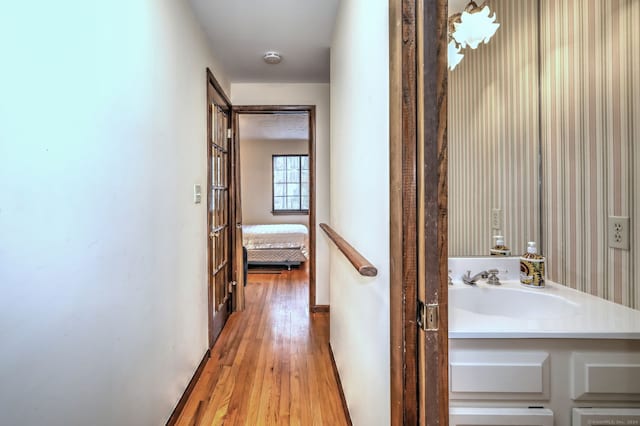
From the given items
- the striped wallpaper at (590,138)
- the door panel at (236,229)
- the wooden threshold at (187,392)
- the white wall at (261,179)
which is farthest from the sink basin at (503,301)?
the white wall at (261,179)

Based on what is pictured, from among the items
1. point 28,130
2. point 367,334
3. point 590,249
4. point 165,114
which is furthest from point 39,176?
point 590,249

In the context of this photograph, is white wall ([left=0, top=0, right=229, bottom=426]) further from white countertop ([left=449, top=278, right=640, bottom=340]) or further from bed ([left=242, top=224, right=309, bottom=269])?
bed ([left=242, top=224, right=309, bottom=269])

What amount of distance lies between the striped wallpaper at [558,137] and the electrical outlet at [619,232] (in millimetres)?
22

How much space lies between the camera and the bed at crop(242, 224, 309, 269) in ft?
17.0

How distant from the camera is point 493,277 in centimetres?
144

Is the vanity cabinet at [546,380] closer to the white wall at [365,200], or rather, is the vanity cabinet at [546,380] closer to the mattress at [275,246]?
the white wall at [365,200]

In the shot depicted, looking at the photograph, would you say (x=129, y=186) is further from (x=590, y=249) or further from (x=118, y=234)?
(x=590, y=249)

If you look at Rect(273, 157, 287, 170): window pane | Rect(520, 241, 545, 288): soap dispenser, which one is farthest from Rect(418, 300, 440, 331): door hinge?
Rect(273, 157, 287, 170): window pane

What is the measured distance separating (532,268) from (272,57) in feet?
7.98

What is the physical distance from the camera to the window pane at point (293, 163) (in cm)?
736

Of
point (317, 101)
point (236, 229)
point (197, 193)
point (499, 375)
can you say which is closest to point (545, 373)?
point (499, 375)

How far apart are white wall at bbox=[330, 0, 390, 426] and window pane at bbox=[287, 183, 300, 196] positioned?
5.36 metres

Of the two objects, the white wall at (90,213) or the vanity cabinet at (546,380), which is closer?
the white wall at (90,213)

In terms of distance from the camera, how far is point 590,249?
1.31 meters
